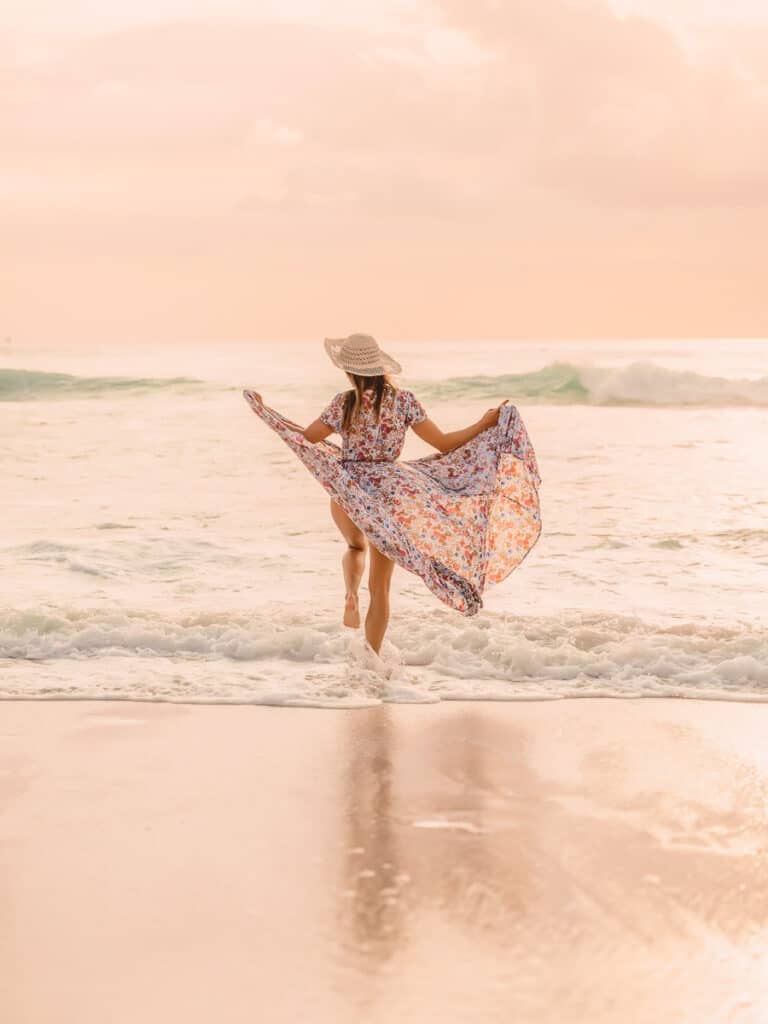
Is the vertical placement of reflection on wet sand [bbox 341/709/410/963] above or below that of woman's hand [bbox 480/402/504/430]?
below

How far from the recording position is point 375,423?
6.20 meters

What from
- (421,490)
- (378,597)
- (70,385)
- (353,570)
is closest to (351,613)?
(353,570)

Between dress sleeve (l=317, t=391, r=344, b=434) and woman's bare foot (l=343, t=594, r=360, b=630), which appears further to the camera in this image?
woman's bare foot (l=343, t=594, r=360, b=630)

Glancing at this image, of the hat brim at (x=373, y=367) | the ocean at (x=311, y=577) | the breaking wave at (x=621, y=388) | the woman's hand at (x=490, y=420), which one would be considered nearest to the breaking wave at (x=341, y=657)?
the ocean at (x=311, y=577)

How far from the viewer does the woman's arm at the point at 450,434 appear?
6223 millimetres

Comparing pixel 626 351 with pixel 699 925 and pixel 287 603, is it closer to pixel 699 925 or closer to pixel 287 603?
pixel 287 603

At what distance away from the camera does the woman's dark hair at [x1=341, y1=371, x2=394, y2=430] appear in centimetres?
612

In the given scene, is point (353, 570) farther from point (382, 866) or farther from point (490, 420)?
point (382, 866)

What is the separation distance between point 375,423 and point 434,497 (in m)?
0.45

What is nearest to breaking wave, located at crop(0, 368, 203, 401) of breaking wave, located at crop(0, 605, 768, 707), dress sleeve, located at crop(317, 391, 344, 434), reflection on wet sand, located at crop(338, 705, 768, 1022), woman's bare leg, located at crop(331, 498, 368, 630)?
breaking wave, located at crop(0, 605, 768, 707)

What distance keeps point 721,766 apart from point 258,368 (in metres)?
33.0

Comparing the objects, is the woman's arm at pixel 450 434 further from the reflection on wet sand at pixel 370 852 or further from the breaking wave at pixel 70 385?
the breaking wave at pixel 70 385

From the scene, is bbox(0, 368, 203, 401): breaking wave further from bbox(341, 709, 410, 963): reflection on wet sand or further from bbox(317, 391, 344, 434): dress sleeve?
bbox(341, 709, 410, 963): reflection on wet sand

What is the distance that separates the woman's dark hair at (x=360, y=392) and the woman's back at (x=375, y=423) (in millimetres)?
11
